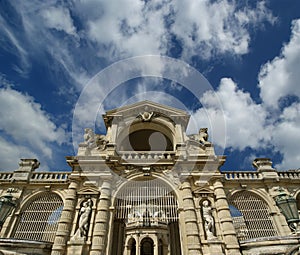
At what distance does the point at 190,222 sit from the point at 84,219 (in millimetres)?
6534

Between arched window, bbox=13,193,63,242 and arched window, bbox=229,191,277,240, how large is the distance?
13328 millimetres

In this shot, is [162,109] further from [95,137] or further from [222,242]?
[222,242]

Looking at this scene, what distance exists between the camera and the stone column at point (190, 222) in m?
11.6

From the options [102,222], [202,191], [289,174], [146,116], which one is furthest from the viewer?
[146,116]

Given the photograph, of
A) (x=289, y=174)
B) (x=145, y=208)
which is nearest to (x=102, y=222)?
(x=145, y=208)

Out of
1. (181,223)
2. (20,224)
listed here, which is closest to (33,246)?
(20,224)

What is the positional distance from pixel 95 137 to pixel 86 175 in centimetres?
409

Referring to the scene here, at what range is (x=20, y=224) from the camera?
47.7 ft

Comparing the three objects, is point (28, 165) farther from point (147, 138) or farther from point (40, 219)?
point (147, 138)

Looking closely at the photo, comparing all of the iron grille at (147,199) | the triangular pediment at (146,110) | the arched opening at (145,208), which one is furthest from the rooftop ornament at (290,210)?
the triangular pediment at (146,110)

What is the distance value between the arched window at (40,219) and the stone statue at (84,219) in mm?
3216

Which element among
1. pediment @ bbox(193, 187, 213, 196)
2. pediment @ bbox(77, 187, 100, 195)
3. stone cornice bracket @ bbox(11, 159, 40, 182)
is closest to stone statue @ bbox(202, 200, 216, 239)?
pediment @ bbox(193, 187, 213, 196)

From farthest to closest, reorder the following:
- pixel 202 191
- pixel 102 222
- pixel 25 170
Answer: pixel 25 170
pixel 202 191
pixel 102 222

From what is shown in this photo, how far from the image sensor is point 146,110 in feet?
64.0
